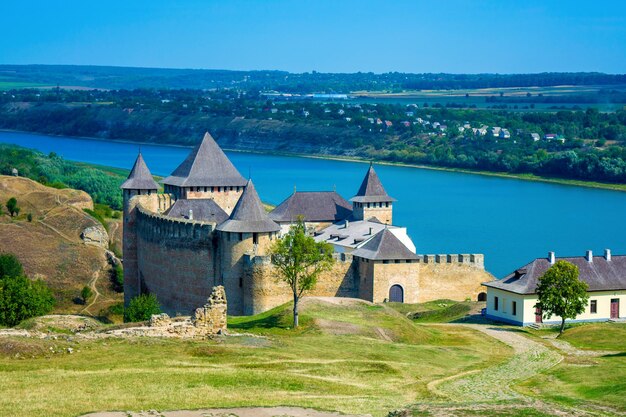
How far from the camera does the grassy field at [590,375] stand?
20.0m

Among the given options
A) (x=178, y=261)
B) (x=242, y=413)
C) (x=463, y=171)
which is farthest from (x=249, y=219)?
(x=463, y=171)

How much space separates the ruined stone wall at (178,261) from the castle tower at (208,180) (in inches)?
112

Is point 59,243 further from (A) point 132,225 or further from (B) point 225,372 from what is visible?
(B) point 225,372

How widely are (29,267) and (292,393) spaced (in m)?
30.0

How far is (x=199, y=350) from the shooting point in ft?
69.1

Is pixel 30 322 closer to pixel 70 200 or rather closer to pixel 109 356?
pixel 109 356

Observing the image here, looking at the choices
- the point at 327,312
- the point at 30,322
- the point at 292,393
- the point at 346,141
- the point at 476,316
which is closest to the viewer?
the point at 292,393

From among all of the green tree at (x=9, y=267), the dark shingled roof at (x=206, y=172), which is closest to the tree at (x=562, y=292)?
the dark shingled roof at (x=206, y=172)

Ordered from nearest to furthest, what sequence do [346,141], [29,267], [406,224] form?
[29,267] < [406,224] < [346,141]

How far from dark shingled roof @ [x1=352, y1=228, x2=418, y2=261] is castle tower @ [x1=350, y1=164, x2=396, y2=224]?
22.2 feet

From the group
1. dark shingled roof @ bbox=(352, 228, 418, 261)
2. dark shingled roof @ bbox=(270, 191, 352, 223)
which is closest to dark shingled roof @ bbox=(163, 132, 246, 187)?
dark shingled roof @ bbox=(270, 191, 352, 223)

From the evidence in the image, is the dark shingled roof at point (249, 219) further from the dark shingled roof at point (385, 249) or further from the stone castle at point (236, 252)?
the dark shingled roof at point (385, 249)

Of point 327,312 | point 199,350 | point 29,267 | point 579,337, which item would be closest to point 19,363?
point 199,350

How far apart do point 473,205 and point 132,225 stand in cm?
4267
